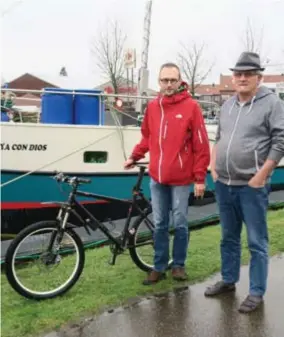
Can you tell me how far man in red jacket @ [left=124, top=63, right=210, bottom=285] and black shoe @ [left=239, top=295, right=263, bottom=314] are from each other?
0.83 metres

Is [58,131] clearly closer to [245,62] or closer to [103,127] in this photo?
[103,127]

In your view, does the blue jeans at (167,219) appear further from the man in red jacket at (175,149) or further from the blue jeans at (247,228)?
the blue jeans at (247,228)

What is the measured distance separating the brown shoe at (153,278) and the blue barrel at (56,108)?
404 cm

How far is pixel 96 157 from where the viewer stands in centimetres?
841

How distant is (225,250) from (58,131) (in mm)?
4354

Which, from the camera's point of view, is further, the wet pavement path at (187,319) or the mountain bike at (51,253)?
the mountain bike at (51,253)

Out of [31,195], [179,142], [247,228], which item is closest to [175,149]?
[179,142]

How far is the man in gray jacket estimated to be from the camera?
12.4ft

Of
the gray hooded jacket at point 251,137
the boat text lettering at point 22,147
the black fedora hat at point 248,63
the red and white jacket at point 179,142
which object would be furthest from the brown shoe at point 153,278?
the boat text lettering at point 22,147

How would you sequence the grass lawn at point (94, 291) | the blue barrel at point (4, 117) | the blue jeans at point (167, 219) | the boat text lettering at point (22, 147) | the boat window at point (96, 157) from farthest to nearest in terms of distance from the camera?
the boat window at point (96, 157), the blue barrel at point (4, 117), the boat text lettering at point (22, 147), the blue jeans at point (167, 219), the grass lawn at point (94, 291)

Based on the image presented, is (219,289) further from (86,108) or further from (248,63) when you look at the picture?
(86,108)

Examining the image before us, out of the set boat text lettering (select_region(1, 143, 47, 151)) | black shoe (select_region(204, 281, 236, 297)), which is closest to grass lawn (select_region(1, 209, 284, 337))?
black shoe (select_region(204, 281, 236, 297))

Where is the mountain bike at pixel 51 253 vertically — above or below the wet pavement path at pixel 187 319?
above

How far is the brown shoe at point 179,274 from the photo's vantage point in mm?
4555
